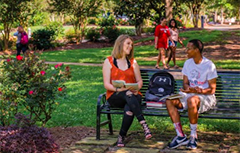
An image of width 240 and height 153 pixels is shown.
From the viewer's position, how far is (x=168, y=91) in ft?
20.0

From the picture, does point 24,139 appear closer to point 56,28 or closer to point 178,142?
point 178,142

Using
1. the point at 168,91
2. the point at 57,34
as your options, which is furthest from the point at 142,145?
Answer: the point at 57,34

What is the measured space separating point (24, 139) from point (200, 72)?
94.9 inches

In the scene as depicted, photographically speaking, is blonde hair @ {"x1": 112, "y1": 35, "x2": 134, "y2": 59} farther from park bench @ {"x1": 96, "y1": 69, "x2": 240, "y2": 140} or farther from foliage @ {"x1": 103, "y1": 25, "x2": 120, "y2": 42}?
foliage @ {"x1": 103, "y1": 25, "x2": 120, "y2": 42}

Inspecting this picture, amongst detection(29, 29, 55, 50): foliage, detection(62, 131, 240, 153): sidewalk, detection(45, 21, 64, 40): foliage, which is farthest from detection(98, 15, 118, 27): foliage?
detection(62, 131, 240, 153): sidewalk

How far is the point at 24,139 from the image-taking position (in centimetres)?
518

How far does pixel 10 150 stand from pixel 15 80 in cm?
143

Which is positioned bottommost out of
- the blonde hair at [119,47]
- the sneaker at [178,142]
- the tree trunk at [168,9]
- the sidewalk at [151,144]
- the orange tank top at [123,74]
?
the sidewalk at [151,144]

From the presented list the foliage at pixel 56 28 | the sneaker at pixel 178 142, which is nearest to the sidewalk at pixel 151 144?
the sneaker at pixel 178 142

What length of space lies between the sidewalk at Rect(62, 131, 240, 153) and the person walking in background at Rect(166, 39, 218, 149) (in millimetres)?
173

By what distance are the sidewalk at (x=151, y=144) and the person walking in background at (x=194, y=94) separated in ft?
0.57

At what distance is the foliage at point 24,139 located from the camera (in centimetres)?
514

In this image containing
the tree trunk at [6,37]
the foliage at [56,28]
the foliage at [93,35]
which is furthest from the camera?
the foliage at [93,35]

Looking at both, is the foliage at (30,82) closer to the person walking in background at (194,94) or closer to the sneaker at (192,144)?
the person walking in background at (194,94)
